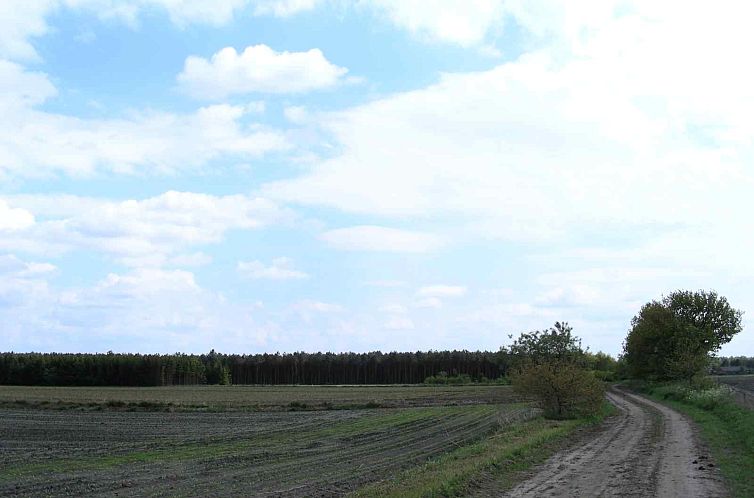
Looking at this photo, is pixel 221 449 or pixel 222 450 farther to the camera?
pixel 221 449

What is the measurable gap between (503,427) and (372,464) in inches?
457

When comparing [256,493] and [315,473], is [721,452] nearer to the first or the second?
[315,473]

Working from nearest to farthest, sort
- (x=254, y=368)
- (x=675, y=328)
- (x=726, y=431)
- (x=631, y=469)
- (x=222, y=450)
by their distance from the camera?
(x=631, y=469), (x=222, y=450), (x=726, y=431), (x=675, y=328), (x=254, y=368)

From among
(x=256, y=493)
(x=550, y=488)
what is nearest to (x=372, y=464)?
(x=256, y=493)

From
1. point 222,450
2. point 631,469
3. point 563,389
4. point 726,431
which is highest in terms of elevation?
point 563,389

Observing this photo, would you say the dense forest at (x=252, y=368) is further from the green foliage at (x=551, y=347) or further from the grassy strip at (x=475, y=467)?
the grassy strip at (x=475, y=467)

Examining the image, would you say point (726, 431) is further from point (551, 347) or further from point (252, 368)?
point (252, 368)

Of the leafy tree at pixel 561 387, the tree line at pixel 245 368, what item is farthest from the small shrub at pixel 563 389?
the tree line at pixel 245 368

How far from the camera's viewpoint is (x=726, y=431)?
2797cm

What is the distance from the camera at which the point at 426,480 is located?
16781 millimetres

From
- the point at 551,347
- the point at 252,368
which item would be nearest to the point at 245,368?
the point at 252,368

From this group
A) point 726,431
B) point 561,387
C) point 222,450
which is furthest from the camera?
point 561,387

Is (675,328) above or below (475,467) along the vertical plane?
above

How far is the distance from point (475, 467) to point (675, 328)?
62.7 metres
